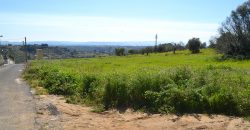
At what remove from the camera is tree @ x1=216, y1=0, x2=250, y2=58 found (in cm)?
6050

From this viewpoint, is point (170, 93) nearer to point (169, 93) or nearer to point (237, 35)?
point (169, 93)

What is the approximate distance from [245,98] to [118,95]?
14.3 ft

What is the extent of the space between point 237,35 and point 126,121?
5267cm

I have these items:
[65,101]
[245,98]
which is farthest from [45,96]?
[245,98]

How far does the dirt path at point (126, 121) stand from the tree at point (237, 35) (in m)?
48.7

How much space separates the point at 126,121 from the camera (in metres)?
12.2

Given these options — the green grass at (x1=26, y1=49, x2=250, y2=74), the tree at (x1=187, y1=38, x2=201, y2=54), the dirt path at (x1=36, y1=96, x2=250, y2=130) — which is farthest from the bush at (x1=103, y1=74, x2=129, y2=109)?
the tree at (x1=187, y1=38, x2=201, y2=54)

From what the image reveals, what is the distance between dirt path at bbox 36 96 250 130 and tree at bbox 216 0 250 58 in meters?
48.7

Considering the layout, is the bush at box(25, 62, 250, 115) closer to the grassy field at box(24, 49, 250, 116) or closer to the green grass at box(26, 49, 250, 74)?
the grassy field at box(24, 49, 250, 116)

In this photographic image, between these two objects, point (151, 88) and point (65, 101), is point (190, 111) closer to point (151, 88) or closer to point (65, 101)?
point (151, 88)

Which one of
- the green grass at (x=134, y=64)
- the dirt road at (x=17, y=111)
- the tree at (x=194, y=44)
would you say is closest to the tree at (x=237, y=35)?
the green grass at (x=134, y=64)

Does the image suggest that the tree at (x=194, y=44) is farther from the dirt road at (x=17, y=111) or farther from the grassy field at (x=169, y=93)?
the grassy field at (x=169, y=93)

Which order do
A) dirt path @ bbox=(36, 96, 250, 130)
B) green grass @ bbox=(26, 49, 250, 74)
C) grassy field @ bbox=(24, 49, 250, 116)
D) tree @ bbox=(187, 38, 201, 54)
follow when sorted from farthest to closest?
tree @ bbox=(187, 38, 201, 54)
green grass @ bbox=(26, 49, 250, 74)
grassy field @ bbox=(24, 49, 250, 116)
dirt path @ bbox=(36, 96, 250, 130)

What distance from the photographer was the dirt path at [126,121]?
10953 millimetres
